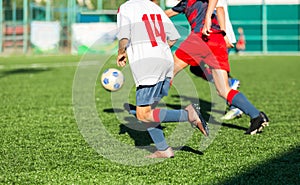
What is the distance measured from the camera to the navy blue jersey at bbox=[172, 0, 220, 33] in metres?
5.86

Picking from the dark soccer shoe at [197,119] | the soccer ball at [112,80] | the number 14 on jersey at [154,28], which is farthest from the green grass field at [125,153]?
the number 14 on jersey at [154,28]

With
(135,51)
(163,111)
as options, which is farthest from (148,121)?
(135,51)

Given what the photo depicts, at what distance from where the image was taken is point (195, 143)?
17.5 feet

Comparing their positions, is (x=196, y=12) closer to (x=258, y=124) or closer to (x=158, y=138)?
(x=258, y=124)

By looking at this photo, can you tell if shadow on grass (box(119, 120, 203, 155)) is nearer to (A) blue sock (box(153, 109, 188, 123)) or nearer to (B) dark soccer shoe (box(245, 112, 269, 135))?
(A) blue sock (box(153, 109, 188, 123))

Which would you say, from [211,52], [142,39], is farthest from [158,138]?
[211,52]

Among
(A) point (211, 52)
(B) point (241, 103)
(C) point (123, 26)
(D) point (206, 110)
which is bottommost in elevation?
(D) point (206, 110)

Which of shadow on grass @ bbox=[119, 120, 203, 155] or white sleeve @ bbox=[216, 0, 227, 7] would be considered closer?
shadow on grass @ bbox=[119, 120, 203, 155]

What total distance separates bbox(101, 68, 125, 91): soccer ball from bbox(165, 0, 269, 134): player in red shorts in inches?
34.6

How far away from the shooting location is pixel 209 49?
5793 mm

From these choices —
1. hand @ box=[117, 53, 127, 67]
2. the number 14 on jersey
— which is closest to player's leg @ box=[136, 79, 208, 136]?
hand @ box=[117, 53, 127, 67]

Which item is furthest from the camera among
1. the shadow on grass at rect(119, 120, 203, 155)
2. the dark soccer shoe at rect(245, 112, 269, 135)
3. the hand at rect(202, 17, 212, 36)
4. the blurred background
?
the blurred background

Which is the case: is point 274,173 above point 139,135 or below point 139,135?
above

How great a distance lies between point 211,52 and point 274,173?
2.02 meters
